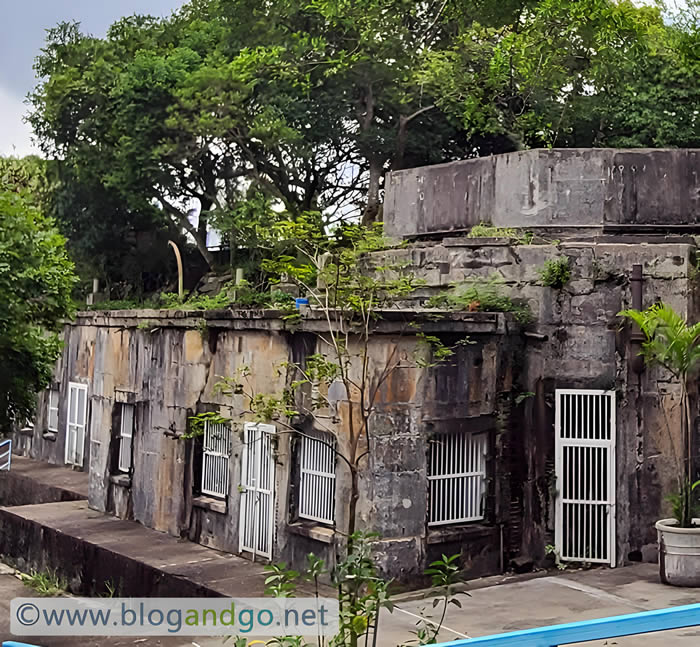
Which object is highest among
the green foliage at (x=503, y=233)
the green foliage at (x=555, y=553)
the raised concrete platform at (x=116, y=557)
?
the green foliage at (x=503, y=233)

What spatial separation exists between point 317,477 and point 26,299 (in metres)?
4.42

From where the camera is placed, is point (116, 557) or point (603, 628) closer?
point (603, 628)

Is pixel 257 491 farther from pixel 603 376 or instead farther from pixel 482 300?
pixel 603 376

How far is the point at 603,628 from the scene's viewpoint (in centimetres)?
303

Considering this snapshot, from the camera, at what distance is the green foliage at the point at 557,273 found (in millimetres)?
10953

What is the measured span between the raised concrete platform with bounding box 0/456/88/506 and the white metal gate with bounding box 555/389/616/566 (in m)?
8.72

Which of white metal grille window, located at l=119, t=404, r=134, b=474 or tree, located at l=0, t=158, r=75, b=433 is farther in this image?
white metal grille window, located at l=119, t=404, r=134, b=474

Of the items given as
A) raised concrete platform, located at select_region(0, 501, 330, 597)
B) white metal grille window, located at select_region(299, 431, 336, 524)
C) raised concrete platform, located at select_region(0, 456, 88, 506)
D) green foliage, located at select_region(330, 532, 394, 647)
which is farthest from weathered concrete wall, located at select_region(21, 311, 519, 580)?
green foliage, located at select_region(330, 532, 394, 647)

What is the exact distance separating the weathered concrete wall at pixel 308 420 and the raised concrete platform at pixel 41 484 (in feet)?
9.85

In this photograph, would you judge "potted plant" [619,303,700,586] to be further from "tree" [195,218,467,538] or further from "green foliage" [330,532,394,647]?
"green foliage" [330,532,394,647]

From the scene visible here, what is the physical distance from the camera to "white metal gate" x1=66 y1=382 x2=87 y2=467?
19.4 metres

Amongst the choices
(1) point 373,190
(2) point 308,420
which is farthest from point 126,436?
(1) point 373,190

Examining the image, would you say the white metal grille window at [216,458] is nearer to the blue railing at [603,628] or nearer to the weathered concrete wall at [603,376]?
the weathered concrete wall at [603,376]

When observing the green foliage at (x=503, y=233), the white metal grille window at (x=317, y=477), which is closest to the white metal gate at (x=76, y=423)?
the white metal grille window at (x=317, y=477)
